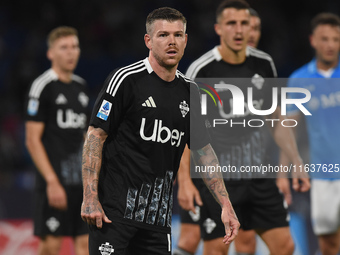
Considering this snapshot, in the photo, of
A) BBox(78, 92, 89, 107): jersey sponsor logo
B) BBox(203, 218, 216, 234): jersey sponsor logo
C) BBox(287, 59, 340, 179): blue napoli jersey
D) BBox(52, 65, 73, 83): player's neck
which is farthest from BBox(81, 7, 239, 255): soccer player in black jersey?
BBox(52, 65, 73, 83): player's neck

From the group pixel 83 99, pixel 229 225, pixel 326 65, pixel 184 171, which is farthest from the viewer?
pixel 83 99

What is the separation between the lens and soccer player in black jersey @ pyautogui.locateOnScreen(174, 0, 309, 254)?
5297 mm

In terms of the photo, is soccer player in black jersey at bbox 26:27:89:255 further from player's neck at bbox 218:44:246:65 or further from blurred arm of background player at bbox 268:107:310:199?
blurred arm of background player at bbox 268:107:310:199

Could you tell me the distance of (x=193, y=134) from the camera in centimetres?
424

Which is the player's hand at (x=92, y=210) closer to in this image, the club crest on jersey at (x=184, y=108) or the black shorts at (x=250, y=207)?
the club crest on jersey at (x=184, y=108)

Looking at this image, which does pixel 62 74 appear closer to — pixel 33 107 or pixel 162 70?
pixel 33 107

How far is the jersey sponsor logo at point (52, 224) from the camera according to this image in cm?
629

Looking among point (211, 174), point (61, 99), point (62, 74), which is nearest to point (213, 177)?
point (211, 174)

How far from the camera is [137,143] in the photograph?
12.9 ft

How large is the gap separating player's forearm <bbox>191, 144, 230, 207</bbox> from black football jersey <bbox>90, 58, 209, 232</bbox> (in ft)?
0.96

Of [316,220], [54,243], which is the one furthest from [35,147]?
[316,220]

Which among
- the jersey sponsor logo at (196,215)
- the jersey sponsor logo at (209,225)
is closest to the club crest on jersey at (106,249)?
the jersey sponsor logo at (209,225)

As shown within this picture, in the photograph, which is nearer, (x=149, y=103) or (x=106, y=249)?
(x=106, y=249)

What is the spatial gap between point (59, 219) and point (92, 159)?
2711mm
